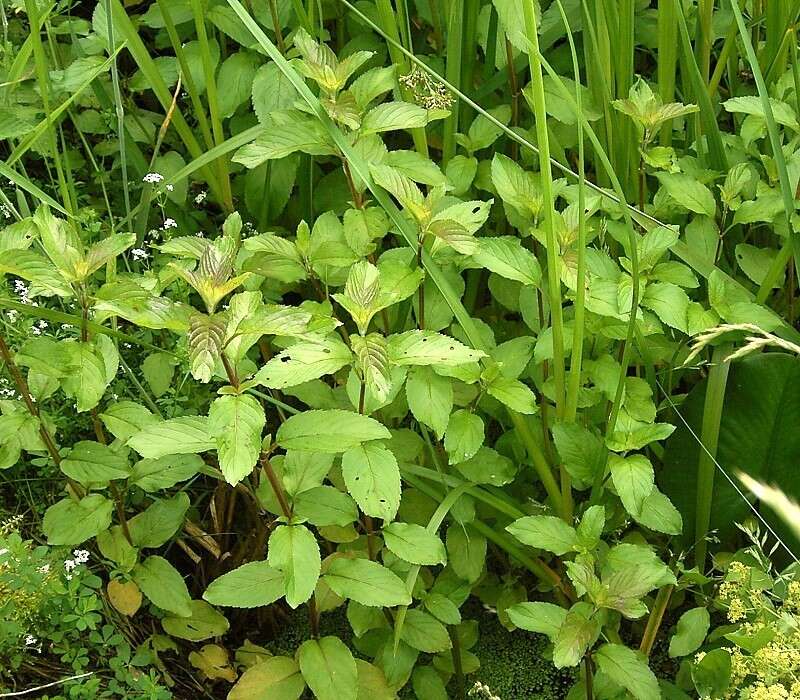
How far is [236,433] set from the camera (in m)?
1.13

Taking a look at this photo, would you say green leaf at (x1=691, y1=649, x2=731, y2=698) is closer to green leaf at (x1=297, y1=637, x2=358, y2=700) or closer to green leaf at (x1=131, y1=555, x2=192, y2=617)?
green leaf at (x1=297, y1=637, x2=358, y2=700)

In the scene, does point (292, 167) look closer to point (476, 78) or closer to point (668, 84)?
point (476, 78)

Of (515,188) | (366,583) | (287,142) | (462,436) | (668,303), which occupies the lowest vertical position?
(366,583)

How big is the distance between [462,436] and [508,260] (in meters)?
0.25

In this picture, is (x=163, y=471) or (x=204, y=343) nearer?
(x=204, y=343)

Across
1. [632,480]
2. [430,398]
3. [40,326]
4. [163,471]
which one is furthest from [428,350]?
[40,326]

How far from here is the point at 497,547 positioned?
170 centimetres

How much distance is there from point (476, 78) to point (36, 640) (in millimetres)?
1264

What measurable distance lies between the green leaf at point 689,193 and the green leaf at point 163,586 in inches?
37.1

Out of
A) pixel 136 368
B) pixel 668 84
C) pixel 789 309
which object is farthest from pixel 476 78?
pixel 136 368

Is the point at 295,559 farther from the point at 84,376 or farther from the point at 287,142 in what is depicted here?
the point at 287,142

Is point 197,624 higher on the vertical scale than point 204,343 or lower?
lower

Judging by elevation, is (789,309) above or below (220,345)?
below

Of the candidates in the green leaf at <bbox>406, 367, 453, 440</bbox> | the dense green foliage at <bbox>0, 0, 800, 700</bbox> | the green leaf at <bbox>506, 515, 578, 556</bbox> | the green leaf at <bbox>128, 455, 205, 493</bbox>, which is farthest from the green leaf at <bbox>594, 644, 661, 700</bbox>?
the green leaf at <bbox>128, 455, 205, 493</bbox>
